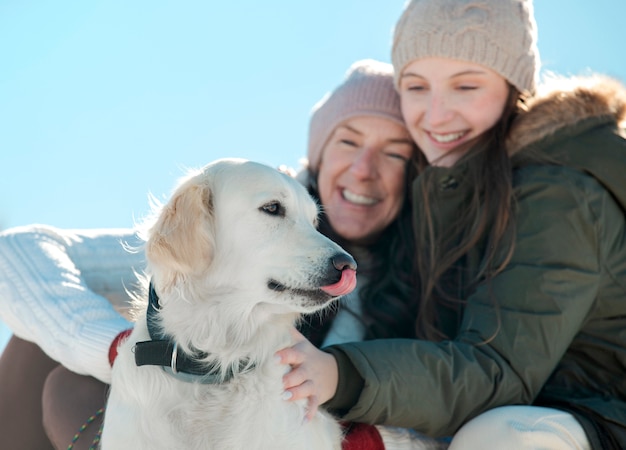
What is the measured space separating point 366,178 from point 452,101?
28.2 inches

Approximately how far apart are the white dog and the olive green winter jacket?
0.30 meters

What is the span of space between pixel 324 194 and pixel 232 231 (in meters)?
1.61

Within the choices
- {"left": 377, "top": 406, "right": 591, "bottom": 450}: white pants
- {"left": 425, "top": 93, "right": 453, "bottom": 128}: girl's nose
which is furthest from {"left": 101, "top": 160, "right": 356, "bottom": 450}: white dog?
{"left": 425, "top": 93, "right": 453, "bottom": 128}: girl's nose

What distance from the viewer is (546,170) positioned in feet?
10.8

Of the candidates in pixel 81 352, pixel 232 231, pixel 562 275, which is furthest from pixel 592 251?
pixel 81 352

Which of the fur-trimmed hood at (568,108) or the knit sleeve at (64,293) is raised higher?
the fur-trimmed hood at (568,108)

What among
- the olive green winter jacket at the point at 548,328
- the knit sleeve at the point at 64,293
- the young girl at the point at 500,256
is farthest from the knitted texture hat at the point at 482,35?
the knit sleeve at the point at 64,293

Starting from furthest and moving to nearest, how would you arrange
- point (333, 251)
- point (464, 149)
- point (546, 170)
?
point (464, 149) < point (546, 170) < point (333, 251)

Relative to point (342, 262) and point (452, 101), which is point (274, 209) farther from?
point (452, 101)

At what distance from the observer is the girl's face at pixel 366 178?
418cm

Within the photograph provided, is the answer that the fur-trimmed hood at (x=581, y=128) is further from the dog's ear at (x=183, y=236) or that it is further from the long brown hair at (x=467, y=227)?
the dog's ear at (x=183, y=236)

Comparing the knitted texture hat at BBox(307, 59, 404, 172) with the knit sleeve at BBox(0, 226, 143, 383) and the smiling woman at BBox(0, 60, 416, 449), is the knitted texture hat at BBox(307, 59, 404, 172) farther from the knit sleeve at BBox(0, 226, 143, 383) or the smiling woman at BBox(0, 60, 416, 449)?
the knit sleeve at BBox(0, 226, 143, 383)

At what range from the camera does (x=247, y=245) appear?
2.70m

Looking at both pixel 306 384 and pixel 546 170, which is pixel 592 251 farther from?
pixel 306 384
